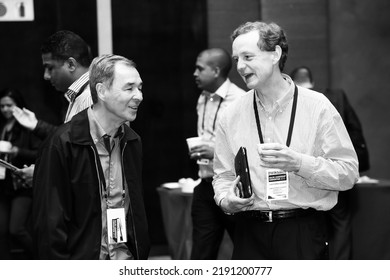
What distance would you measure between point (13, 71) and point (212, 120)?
2.37 metres

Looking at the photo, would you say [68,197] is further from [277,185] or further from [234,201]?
[277,185]

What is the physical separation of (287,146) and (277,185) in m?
0.18

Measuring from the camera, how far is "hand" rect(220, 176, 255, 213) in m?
3.70

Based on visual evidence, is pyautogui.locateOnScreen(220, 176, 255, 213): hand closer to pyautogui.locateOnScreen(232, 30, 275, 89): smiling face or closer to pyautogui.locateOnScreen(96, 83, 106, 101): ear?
pyautogui.locateOnScreen(232, 30, 275, 89): smiling face

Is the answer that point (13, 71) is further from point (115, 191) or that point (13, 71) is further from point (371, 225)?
point (115, 191)

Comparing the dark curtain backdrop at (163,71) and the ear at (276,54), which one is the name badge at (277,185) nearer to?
the ear at (276,54)

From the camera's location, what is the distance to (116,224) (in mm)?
3660

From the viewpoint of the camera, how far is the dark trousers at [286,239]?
3783 mm

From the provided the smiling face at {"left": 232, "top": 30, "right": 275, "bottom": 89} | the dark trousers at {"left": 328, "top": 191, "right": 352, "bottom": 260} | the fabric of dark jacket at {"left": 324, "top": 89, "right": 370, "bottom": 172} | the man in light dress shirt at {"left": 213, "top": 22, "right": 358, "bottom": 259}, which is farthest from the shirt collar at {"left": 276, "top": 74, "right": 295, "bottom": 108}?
the dark trousers at {"left": 328, "top": 191, "right": 352, "bottom": 260}

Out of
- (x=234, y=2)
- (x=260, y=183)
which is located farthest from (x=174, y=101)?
(x=260, y=183)

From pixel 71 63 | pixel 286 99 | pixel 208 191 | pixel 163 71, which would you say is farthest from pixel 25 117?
pixel 163 71

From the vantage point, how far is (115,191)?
3734 mm

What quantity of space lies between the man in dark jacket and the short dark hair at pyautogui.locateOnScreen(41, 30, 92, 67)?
0.74 meters

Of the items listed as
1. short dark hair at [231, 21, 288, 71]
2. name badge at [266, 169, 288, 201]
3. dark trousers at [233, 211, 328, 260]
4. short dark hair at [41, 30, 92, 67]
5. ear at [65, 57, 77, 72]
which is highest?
short dark hair at [231, 21, 288, 71]
